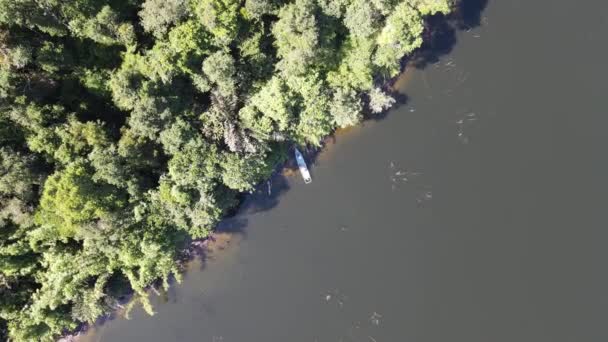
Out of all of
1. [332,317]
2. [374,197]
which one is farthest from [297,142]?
[332,317]

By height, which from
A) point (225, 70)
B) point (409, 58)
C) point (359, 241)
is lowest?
point (359, 241)

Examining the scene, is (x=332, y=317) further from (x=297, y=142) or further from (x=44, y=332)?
(x=44, y=332)

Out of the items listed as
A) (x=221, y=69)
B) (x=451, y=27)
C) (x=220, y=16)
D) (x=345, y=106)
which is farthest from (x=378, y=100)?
(x=220, y=16)

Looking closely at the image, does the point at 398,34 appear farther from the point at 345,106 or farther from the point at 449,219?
the point at 449,219

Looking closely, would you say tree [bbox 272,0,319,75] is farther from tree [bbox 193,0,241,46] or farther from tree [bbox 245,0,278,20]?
tree [bbox 193,0,241,46]

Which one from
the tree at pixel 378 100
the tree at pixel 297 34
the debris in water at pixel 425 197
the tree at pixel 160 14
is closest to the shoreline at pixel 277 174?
the tree at pixel 378 100
